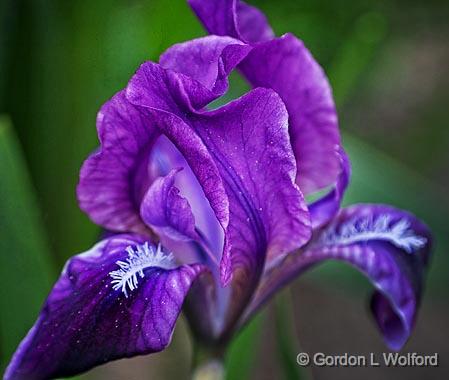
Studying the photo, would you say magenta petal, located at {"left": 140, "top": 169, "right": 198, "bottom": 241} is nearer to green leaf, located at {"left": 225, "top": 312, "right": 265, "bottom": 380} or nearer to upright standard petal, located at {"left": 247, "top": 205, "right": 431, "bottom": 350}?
upright standard petal, located at {"left": 247, "top": 205, "right": 431, "bottom": 350}

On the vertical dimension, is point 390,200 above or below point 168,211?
below

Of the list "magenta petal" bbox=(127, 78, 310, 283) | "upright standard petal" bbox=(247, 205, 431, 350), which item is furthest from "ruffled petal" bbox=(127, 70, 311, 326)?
"upright standard petal" bbox=(247, 205, 431, 350)

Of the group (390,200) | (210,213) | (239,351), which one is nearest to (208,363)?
(210,213)

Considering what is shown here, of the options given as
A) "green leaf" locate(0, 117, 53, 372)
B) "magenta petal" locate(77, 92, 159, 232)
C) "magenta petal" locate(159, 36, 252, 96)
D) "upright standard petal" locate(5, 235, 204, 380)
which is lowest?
"green leaf" locate(0, 117, 53, 372)

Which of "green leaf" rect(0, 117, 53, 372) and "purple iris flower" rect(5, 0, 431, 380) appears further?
"green leaf" rect(0, 117, 53, 372)

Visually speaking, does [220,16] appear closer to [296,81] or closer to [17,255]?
[296,81]
